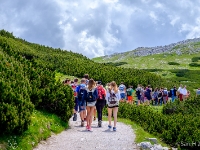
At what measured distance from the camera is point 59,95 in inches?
710

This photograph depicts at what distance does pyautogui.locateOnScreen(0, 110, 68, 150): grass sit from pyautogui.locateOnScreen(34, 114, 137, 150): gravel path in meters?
0.30

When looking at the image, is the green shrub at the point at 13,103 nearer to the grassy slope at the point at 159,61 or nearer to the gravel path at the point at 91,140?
the gravel path at the point at 91,140

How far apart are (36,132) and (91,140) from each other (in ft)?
8.71

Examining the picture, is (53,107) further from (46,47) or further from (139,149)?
(46,47)

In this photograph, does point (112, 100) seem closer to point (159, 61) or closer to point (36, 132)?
point (36, 132)

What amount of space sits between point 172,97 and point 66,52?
89.1ft

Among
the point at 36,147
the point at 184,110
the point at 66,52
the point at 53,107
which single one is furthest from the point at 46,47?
the point at 36,147

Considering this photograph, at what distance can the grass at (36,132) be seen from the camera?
505 inches

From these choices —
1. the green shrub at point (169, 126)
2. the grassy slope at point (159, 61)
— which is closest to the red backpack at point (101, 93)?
the green shrub at point (169, 126)

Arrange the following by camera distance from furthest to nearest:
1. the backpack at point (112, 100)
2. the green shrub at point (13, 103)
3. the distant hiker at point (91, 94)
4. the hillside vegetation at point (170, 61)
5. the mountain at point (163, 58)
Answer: the mountain at point (163, 58) < the hillside vegetation at point (170, 61) < the backpack at point (112, 100) < the distant hiker at point (91, 94) < the green shrub at point (13, 103)

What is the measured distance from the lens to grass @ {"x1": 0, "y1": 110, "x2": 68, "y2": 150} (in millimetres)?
12836

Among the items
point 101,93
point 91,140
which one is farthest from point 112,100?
point 91,140

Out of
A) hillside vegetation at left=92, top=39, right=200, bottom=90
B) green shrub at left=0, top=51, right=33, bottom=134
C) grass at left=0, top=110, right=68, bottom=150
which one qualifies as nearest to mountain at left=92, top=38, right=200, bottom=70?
hillside vegetation at left=92, top=39, right=200, bottom=90

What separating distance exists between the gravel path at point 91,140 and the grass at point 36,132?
30cm
